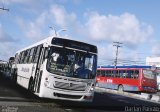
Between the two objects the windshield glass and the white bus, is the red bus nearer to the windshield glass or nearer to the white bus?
the windshield glass

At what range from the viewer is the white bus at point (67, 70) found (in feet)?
54.2

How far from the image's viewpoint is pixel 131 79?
41656 millimetres

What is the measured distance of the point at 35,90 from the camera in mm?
18047

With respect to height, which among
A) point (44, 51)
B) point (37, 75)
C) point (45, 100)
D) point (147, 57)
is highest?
point (147, 57)

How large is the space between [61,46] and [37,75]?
2172mm

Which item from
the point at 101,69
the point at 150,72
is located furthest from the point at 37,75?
the point at 101,69

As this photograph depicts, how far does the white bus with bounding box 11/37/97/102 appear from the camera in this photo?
1652cm

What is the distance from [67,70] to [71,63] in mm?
427

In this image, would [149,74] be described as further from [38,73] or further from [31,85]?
[38,73]

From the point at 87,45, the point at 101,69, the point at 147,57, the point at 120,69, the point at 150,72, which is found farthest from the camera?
the point at 147,57

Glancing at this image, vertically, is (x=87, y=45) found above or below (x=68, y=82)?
above

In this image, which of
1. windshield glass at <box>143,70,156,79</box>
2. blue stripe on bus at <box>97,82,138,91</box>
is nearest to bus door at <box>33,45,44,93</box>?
windshield glass at <box>143,70,156,79</box>

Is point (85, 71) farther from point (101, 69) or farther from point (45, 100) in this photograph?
point (101, 69)

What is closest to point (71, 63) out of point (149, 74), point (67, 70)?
point (67, 70)
